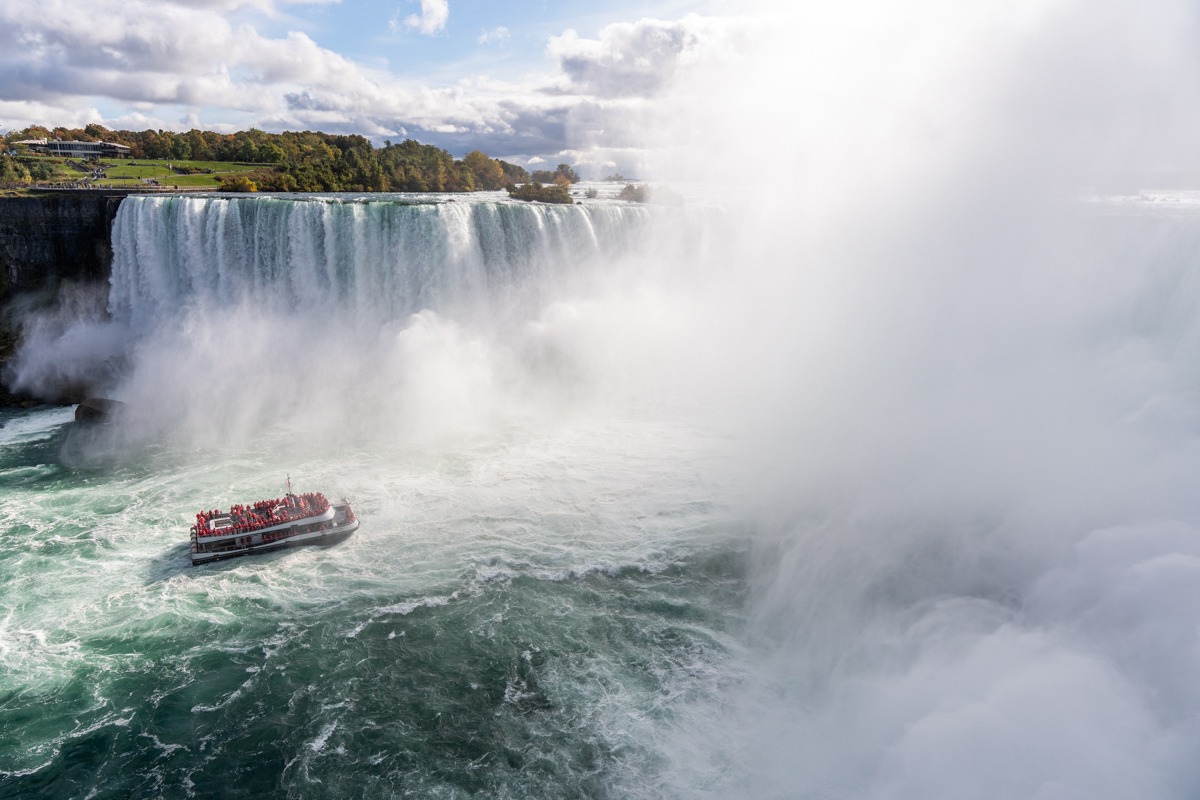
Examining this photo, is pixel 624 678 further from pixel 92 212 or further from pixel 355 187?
pixel 355 187

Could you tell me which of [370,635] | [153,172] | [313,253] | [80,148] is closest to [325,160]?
[153,172]

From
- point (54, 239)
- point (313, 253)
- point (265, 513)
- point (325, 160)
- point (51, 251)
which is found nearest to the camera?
point (265, 513)

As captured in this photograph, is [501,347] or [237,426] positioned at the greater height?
[501,347]

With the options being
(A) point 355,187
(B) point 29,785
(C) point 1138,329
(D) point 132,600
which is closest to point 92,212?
(A) point 355,187

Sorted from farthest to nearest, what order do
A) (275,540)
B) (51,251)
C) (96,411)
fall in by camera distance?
(51,251) < (96,411) < (275,540)

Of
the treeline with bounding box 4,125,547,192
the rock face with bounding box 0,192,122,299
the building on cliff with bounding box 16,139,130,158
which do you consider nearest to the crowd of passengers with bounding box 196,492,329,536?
the rock face with bounding box 0,192,122,299

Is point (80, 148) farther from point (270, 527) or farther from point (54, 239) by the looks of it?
point (270, 527)
